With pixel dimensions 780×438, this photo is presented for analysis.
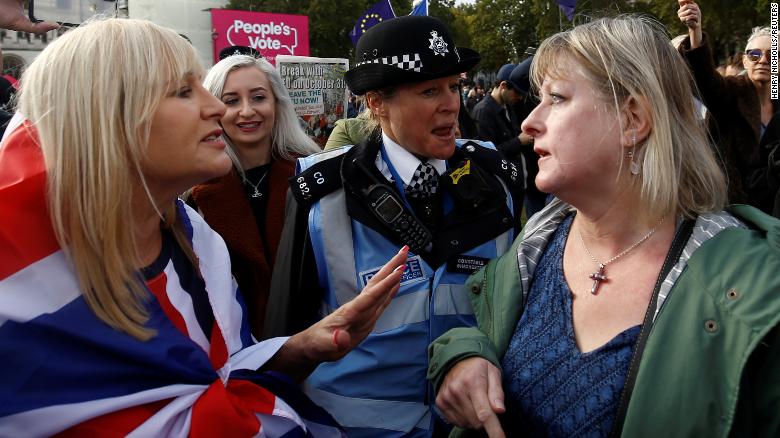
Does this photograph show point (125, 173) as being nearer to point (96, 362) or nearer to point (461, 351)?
point (96, 362)

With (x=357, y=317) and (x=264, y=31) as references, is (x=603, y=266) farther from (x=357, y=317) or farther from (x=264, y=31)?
(x=264, y=31)

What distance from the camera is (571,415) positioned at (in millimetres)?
1603

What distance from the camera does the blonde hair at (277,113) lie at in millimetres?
3491

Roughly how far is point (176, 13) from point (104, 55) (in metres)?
25.3

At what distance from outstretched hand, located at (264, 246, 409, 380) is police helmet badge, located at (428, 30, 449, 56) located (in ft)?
3.10

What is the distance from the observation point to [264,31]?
15906mm

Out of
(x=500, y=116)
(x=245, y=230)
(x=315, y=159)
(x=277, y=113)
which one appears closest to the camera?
(x=315, y=159)

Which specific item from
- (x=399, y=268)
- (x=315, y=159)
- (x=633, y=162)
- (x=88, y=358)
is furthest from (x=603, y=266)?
(x=88, y=358)

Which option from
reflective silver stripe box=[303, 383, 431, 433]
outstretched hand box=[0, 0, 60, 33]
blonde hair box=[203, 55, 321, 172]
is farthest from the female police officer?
outstretched hand box=[0, 0, 60, 33]

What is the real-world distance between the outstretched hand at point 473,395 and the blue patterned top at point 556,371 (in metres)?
0.11

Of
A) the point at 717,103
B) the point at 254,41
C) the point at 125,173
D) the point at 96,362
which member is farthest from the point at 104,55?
the point at 254,41

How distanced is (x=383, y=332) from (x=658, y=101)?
1124 mm

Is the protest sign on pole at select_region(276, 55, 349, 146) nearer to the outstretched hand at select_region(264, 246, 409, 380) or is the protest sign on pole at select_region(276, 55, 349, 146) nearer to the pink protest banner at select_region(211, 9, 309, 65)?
the outstretched hand at select_region(264, 246, 409, 380)

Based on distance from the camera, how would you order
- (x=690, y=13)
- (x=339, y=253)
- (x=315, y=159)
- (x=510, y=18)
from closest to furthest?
(x=339, y=253)
(x=315, y=159)
(x=690, y=13)
(x=510, y=18)
